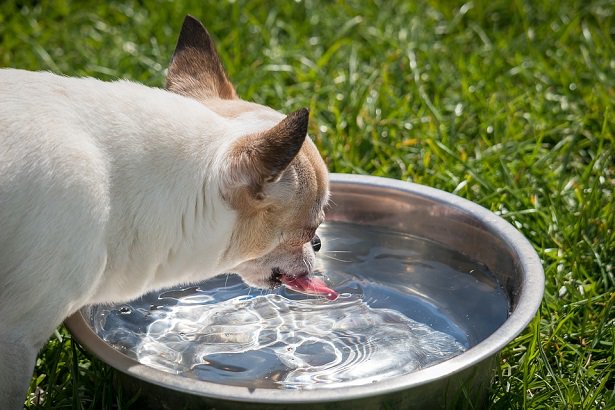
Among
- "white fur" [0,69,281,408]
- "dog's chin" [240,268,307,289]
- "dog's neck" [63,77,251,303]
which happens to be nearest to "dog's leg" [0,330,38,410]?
"white fur" [0,69,281,408]

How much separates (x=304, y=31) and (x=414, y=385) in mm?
4188

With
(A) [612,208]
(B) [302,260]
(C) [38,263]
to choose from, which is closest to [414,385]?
(B) [302,260]

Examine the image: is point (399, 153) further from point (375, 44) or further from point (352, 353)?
point (352, 353)

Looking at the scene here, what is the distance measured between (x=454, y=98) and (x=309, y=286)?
97.4 inches


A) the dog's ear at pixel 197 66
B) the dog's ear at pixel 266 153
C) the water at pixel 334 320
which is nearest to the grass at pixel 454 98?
the water at pixel 334 320

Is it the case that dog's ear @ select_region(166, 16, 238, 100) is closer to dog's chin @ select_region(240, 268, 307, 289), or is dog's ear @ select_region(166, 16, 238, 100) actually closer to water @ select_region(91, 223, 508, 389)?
dog's chin @ select_region(240, 268, 307, 289)

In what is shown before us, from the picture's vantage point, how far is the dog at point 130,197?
3.06 m

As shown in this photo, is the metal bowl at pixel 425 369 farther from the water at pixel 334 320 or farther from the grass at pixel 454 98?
the grass at pixel 454 98

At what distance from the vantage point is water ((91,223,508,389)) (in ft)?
Result: 12.5

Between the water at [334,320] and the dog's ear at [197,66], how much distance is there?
3.24 ft

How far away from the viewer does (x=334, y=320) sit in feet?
13.7

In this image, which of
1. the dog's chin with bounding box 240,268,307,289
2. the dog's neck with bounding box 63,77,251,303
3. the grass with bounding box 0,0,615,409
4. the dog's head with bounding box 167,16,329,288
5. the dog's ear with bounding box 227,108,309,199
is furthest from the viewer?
the grass with bounding box 0,0,615,409

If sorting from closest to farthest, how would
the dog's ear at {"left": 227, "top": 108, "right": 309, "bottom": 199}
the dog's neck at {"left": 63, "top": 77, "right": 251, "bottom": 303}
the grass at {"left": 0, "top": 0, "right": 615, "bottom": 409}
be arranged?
the dog's ear at {"left": 227, "top": 108, "right": 309, "bottom": 199} < the dog's neck at {"left": 63, "top": 77, "right": 251, "bottom": 303} < the grass at {"left": 0, "top": 0, "right": 615, "bottom": 409}

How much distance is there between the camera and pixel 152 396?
3348 mm
